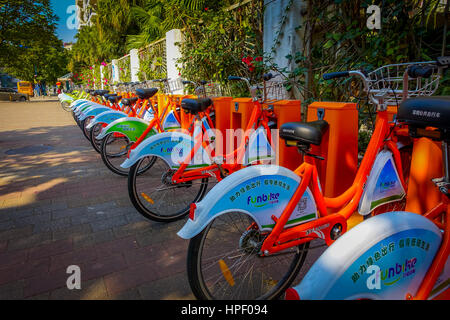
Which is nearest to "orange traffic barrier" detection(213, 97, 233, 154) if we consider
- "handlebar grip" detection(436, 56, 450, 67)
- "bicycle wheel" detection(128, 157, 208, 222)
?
"bicycle wheel" detection(128, 157, 208, 222)

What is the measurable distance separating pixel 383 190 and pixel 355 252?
1278mm

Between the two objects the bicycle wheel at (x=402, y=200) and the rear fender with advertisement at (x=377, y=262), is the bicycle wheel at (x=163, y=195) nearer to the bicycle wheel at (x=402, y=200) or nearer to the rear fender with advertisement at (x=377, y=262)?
the bicycle wheel at (x=402, y=200)

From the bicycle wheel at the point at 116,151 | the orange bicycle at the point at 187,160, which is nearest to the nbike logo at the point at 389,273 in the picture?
the orange bicycle at the point at 187,160

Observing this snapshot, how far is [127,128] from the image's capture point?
423cm

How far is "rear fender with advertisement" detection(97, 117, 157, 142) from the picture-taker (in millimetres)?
4156

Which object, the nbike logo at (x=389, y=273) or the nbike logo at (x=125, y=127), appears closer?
the nbike logo at (x=389, y=273)

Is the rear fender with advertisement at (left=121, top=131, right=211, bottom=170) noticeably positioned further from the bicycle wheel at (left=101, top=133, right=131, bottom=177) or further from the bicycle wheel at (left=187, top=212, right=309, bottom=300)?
the bicycle wheel at (left=101, top=133, right=131, bottom=177)

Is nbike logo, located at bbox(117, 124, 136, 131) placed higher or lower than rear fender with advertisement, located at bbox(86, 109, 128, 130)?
lower

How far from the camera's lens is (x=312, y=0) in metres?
4.38

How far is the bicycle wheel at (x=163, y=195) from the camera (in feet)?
10.0

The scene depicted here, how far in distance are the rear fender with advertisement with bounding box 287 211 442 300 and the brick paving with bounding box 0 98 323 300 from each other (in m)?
1.05
